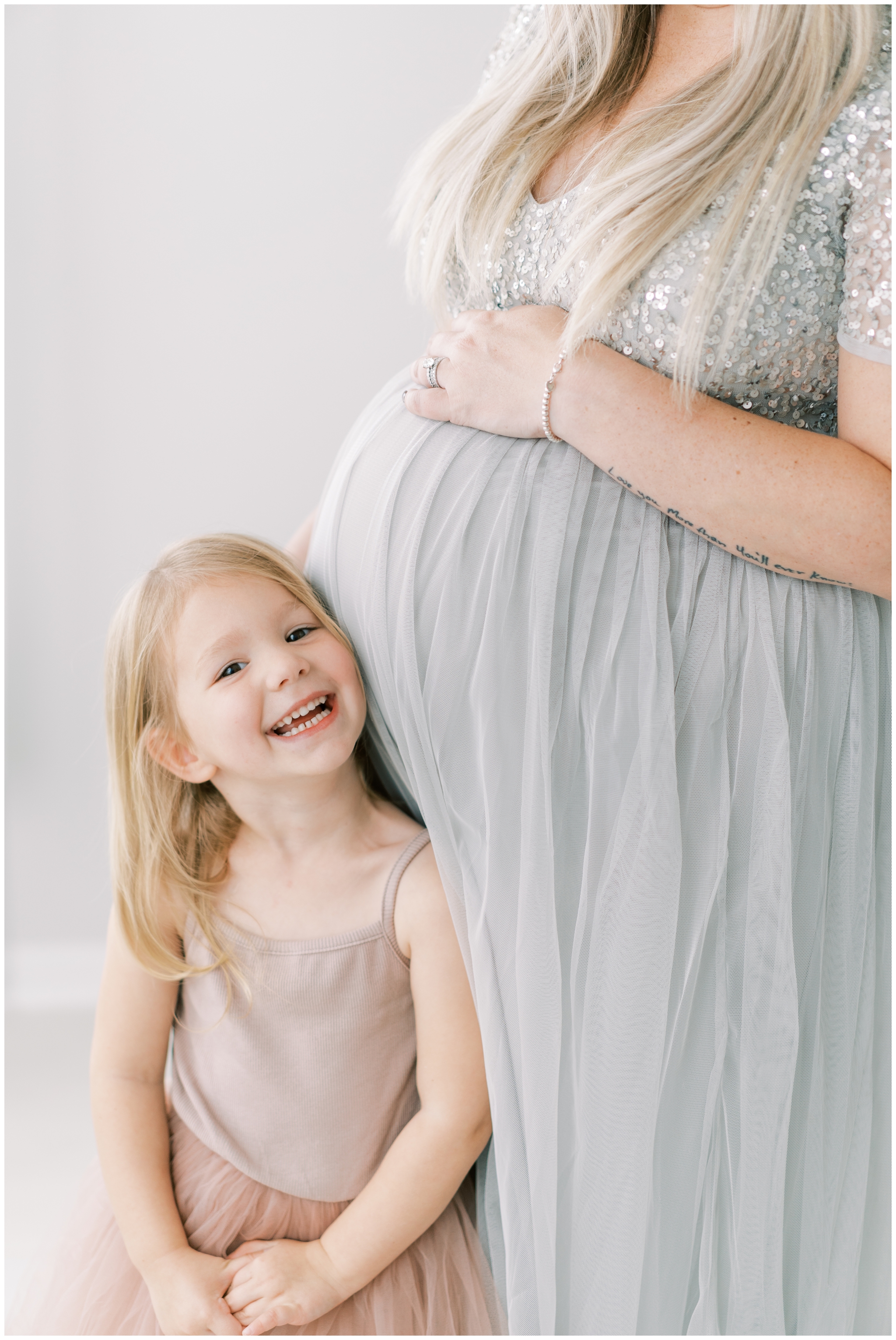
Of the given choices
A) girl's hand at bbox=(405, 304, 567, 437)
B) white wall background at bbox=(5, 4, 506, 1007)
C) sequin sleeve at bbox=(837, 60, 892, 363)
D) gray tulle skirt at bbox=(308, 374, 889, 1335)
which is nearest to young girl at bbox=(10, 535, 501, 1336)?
gray tulle skirt at bbox=(308, 374, 889, 1335)

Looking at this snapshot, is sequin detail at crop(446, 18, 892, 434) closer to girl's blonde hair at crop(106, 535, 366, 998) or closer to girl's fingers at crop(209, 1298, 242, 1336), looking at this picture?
girl's blonde hair at crop(106, 535, 366, 998)

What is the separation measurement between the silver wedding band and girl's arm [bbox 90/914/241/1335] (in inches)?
23.4

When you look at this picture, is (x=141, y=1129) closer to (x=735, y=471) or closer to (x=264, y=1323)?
(x=264, y=1323)

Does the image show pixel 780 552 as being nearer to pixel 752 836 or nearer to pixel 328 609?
pixel 752 836

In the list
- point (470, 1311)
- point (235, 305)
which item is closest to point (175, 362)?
point (235, 305)

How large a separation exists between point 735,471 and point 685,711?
7.0 inches

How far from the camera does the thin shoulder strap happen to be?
89 cm

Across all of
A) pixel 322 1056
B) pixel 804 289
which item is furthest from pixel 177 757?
pixel 804 289

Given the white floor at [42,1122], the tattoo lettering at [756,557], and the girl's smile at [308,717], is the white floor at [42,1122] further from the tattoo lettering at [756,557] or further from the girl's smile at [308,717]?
the tattoo lettering at [756,557]

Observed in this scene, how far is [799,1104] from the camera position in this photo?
0.75 metres

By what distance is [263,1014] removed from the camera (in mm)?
910

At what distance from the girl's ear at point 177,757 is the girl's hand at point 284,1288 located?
16.6 inches

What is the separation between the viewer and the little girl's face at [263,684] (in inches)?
32.9

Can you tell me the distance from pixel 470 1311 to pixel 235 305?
1.35 m
